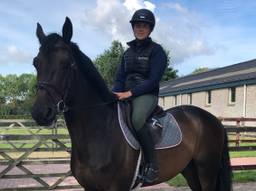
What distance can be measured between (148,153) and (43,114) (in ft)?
4.99

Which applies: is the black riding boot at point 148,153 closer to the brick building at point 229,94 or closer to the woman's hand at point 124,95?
the woman's hand at point 124,95

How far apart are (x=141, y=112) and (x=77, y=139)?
84 centimetres

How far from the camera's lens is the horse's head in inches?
149

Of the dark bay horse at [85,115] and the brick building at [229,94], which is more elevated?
the brick building at [229,94]

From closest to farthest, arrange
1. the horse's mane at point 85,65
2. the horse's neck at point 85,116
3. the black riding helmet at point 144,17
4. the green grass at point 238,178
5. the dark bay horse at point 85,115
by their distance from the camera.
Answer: the dark bay horse at point 85,115 < the horse's mane at point 85,65 < the horse's neck at point 85,116 < the black riding helmet at point 144,17 < the green grass at point 238,178

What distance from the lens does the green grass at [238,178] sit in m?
9.74

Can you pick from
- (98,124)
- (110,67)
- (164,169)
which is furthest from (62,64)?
(110,67)

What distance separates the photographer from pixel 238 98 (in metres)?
29.6

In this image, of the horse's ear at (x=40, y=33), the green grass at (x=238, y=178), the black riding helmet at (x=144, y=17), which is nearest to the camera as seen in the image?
the horse's ear at (x=40, y=33)

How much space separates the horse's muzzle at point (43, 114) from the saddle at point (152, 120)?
1131 millimetres

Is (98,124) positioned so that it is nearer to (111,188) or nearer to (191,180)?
(111,188)

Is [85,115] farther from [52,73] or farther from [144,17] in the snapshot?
[144,17]

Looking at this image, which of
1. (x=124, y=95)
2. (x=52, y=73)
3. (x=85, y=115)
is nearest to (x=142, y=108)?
(x=124, y=95)

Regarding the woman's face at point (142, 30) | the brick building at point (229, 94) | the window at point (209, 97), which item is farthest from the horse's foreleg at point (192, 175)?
the window at point (209, 97)
